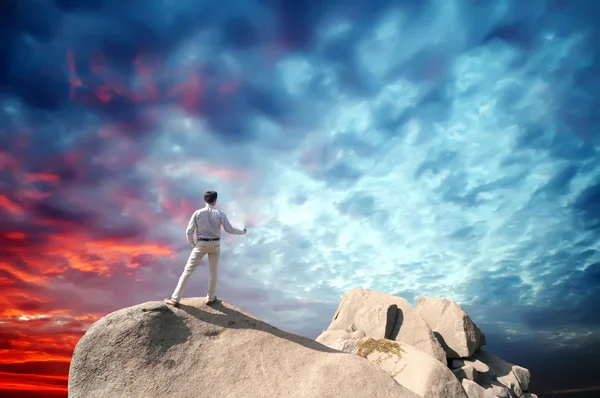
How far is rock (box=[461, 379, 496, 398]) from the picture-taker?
1711 cm

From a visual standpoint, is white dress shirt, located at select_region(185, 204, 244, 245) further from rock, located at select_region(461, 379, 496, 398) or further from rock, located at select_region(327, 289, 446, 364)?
rock, located at select_region(461, 379, 496, 398)

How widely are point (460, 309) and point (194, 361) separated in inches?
574

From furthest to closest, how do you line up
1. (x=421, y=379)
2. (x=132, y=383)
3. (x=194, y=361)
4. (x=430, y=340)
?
(x=430, y=340), (x=421, y=379), (x=194, y=361), (x=132, y=383)

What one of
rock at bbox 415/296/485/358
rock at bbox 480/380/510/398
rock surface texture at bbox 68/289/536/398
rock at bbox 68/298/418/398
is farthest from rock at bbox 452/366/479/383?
rock at bbox 68/298/418/398

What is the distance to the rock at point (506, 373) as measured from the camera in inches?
774

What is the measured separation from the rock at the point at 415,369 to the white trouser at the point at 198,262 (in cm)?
751

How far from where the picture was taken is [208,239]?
13805 millimetres

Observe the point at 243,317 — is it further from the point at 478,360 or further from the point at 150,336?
the point at 478,360

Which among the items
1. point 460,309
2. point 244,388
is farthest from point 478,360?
point 244,388

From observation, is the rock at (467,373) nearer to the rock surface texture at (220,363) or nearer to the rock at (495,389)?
the rock at (495,389)

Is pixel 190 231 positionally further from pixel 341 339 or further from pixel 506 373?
pixel 506 373

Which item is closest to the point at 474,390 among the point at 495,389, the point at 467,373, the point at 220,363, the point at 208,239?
the point at 467,373

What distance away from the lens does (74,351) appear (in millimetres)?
12016

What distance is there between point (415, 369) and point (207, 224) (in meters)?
9.40
